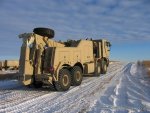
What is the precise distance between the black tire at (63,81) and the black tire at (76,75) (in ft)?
2.53

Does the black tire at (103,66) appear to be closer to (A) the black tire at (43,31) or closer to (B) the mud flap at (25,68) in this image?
(A) the black tire at (43,31)

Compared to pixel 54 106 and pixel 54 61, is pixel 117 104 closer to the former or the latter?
pixel 54 106

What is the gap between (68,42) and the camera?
1955 cm

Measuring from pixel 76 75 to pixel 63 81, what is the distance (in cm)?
174

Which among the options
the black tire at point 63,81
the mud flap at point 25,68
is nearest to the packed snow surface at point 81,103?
the mud flap at point 25,68

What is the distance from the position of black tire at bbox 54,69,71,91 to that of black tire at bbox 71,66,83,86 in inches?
30.4

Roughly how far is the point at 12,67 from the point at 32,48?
83.6 feet

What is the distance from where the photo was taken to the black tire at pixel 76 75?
1699cm

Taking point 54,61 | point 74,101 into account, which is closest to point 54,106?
point 74,101

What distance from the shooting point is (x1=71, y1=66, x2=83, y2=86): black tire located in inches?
669

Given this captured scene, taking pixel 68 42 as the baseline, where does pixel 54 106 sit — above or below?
below

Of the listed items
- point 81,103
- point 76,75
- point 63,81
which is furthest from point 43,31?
point 81,103

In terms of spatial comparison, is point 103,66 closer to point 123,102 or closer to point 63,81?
point 63,81

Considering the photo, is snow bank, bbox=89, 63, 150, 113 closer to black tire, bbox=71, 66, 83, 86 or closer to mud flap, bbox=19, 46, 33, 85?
black tire, bbox=71, 66, 83, 86
